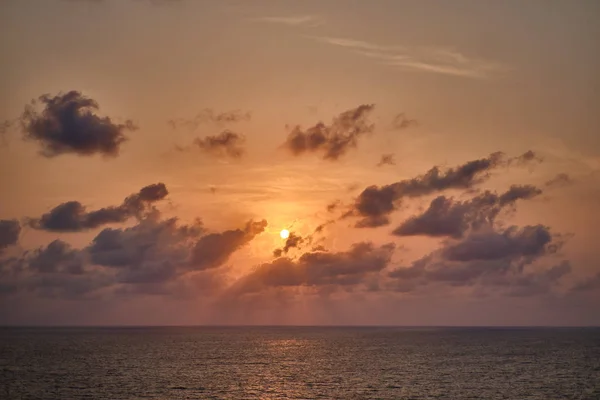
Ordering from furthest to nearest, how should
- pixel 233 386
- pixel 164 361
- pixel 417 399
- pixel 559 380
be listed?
1. pixel 164 361
2. pixel 559 380
3. pixel 233 386
4. pixel 417 399

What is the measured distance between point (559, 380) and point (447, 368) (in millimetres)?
29282

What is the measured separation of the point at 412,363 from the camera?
177 m

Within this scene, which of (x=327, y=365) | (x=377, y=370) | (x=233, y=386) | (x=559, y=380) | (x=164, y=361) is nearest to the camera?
(x=233, y=386)

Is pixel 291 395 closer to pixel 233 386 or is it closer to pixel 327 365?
pixel 233 386

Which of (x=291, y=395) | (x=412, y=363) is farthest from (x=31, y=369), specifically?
(x=412, y=363)

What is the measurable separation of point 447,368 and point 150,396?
3074 inches

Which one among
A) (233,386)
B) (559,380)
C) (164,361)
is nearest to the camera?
(233,386)

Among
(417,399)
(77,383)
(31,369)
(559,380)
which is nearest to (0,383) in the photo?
(77,383)

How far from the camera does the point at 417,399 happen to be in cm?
10731

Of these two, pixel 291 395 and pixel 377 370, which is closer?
pixel 291 395

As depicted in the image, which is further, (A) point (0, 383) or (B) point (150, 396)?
(A) point (0, 383)

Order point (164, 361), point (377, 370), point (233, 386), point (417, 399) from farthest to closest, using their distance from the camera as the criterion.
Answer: point (164, 361), point (377, 370), point (233, 386), point (417, 399)

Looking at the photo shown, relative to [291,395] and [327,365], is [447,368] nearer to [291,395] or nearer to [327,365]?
[327,365]

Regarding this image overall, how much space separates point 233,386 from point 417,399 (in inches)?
1338
